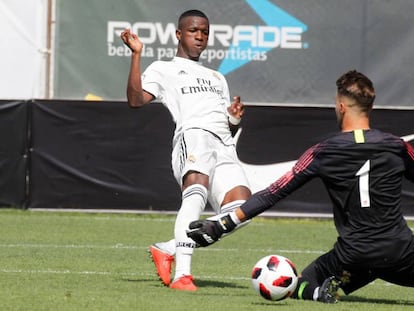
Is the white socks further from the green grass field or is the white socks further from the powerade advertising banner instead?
the powerade advertising banner

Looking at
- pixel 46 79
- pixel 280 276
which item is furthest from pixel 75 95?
pixel 280 276

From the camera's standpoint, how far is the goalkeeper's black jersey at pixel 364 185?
7094mm

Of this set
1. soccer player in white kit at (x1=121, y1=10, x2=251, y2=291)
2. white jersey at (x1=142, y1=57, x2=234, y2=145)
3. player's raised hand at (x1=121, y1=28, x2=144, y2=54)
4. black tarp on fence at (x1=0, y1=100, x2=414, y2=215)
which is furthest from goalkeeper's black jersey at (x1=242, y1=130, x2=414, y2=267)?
black tarp on fence at (x1=0, y1=100, x2=414, y2=215)

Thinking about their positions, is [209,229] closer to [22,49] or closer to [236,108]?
[236,108]

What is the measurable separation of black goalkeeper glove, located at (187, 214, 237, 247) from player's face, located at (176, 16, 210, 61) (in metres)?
1.85

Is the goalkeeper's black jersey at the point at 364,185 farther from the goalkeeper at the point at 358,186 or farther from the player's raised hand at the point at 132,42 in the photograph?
the player's raised hand at the point at 132,42

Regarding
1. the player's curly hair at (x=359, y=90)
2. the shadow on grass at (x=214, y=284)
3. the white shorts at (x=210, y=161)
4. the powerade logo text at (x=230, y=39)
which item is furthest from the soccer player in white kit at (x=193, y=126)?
the powerade logo text at (x=230, y=39)

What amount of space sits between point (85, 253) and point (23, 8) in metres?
6.54

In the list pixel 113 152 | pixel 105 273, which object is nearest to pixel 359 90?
pixel 105 273

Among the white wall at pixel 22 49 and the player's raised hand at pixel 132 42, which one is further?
the white wall at pixel 22 49

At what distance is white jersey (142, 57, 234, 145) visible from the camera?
8328mm

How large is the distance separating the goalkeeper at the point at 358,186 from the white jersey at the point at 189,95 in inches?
52.2

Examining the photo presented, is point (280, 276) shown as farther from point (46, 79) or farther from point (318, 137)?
point (46, 79)

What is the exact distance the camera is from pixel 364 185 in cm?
709
